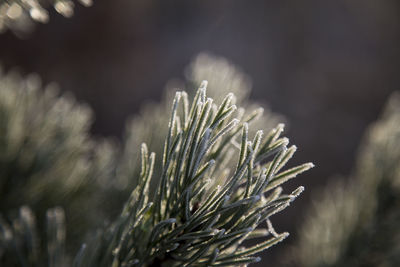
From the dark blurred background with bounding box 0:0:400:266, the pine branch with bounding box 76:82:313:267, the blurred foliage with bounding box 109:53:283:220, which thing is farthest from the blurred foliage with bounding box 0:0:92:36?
the dark blurred background with bounding box 0:0:400:266

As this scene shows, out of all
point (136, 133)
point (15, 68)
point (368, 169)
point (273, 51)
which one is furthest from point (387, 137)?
point (273, 51)

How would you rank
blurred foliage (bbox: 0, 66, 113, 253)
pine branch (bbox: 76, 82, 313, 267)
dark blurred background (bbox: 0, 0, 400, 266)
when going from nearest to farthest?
pine branch (bbox: 76, 82, 313, 267), blurred foliage (bbox: 0, 66, 113, 253), dark blurred background (bbox: 0, 0, 400, 266)

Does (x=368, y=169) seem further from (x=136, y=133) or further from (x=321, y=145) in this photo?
(x=321, y=145)

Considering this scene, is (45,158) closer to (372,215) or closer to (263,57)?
(372,215)

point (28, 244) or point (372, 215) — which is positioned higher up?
point (372, 215)

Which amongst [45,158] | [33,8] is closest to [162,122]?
[45,158]

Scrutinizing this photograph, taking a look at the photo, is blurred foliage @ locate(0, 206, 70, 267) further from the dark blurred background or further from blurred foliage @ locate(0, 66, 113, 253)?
the dark blurred background

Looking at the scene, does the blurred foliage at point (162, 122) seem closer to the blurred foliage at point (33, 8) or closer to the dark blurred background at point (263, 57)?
the blurred foliage at point (33, 8)
